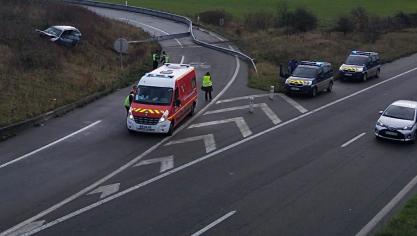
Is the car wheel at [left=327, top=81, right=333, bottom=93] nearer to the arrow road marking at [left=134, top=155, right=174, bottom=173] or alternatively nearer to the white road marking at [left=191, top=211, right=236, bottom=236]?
the arrow road marking at [left=134, top=155, right=174, bottom=173]

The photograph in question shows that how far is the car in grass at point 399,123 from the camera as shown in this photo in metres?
23.7

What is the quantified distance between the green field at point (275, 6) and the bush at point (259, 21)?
15.8 feet

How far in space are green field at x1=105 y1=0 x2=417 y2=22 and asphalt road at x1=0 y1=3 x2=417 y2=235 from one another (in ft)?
158

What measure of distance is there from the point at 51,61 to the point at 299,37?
29.0 meters

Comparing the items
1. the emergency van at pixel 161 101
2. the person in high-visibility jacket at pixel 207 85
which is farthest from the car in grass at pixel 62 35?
the emergency van at pixel 161 101

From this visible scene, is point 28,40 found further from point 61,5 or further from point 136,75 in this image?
point 61,5

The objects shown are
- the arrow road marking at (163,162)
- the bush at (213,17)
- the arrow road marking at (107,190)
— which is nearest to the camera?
the arrow road marking at (107,190)

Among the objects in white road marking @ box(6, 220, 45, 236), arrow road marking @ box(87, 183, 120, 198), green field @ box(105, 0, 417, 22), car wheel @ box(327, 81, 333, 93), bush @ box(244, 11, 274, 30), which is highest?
green field @ box(105, 0, 417, 22)

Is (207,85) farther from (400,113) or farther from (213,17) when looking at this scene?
(213,17)

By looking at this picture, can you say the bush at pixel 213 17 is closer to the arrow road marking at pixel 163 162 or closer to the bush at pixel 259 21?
the bush at pixel 259 21

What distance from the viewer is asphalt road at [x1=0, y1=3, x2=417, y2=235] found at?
15000 millimetres

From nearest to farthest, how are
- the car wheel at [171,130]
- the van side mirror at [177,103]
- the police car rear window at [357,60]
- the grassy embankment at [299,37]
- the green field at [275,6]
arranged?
the car wheel at [171,130] → the van side mirror at [177,103] → the police car rear window at [357,60] → the grassy embankment at [299,37] → the green field at [275,6]

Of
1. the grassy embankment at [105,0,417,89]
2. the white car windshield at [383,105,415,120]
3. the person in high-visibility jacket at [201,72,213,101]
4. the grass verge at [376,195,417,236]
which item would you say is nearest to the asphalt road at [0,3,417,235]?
the grass verge at [376,195,417,236]

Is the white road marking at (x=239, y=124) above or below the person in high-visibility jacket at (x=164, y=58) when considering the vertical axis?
below
